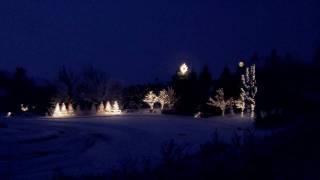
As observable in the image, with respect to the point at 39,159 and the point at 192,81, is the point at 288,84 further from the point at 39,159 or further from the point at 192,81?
the point at 39,159

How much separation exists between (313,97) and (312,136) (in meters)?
18.9

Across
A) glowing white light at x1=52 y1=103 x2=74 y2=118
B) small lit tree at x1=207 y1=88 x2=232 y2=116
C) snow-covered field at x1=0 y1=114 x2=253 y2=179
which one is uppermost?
small lit tree at x1=207 y1=88 x2=232 y2=116

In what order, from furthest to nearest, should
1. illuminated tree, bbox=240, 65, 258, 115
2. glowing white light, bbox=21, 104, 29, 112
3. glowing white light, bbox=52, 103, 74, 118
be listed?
1. glowing white light, bbox=21, 104, 29, 112
2. glowing white light, bbox=52, 103, 74, 118
3. illuminated tree, bbox=240, 65, 258, 115

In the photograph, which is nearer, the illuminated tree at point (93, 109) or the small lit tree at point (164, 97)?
the small lit tree at point (164, 97)

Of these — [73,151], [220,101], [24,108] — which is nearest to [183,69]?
[220,101]

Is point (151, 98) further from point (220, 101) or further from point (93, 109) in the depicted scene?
point (220, 101)

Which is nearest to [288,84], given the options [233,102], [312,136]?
[233,102]

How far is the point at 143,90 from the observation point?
67.5 meters

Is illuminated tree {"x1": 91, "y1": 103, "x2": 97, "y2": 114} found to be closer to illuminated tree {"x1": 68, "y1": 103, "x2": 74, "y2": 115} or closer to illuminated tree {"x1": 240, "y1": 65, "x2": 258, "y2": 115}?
illuminated tree {"x1": 68, "y1": 103, "x2": 74, "y2": 115}

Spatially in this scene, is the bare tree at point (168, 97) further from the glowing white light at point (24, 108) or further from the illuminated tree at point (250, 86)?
the glowing white light at point (24, 108)

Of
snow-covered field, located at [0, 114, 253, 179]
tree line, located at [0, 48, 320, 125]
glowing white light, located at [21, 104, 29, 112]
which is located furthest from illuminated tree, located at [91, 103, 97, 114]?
snow-covered field, located at [0, 114, 253, 179]

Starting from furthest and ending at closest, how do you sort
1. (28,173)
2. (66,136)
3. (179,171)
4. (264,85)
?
(264,85)
(66,136)
(28,173)
(179,171)

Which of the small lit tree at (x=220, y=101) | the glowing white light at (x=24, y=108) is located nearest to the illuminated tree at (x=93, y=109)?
the glowing white light at (x=24, y=108)

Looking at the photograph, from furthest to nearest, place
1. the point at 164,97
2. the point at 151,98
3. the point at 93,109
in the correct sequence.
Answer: the point at 93,109 < the point at 151,98 < the point at 164,97
